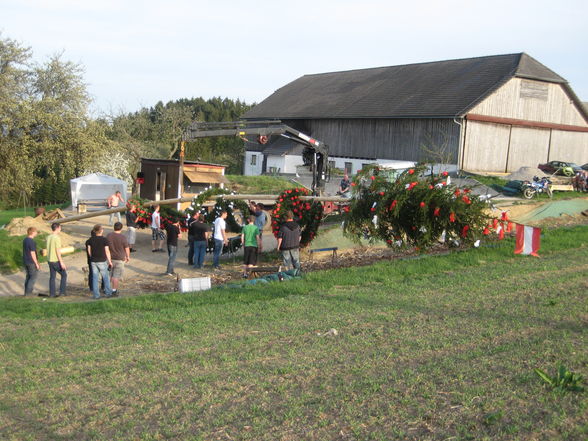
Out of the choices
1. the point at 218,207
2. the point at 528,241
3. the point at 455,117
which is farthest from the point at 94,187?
the point at 528,241

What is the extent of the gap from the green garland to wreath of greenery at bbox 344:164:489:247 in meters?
7.62

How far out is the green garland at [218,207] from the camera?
64.0 ft

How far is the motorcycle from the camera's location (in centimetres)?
2564

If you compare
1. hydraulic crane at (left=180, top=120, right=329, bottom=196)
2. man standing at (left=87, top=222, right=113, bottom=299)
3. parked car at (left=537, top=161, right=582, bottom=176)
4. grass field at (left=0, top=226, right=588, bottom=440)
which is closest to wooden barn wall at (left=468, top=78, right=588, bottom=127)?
parked car at (left=537, top=161, right=582, bottom=176)

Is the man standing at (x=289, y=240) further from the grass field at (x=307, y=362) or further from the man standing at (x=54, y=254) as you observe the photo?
the man standing at (x=54, y=254)

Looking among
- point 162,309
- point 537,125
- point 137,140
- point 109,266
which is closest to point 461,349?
point 162,309

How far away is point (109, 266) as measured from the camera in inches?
543

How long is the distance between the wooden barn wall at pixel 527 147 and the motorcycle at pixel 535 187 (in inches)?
390

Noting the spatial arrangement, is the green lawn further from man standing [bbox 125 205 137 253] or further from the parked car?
the parked car

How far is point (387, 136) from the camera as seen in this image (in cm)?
3897

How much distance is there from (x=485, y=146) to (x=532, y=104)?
499 cm

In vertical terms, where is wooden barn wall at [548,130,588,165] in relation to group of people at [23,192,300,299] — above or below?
above

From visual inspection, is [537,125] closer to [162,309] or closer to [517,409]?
[162,309]

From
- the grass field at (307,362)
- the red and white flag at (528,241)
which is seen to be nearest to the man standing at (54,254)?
the grass field at (307,362)
